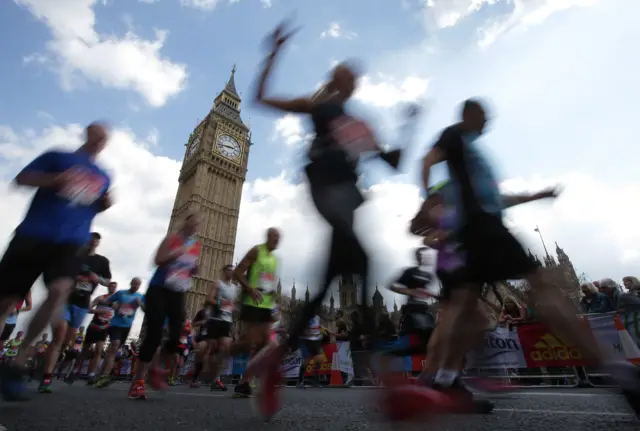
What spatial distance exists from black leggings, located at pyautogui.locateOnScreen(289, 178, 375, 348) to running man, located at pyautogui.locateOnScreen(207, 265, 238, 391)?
3.84 m

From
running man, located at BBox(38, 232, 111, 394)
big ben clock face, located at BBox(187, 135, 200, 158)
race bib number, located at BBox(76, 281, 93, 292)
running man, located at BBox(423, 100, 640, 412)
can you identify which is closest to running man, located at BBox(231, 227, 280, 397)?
running man, located at BBox(423, 100, 640, 412)

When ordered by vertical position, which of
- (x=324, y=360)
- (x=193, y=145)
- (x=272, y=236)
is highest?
(x=193, y=145)

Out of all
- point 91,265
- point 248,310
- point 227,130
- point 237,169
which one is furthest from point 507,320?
point 227,130

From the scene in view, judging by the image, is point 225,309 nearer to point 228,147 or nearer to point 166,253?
point 166,253

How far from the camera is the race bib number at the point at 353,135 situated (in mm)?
1832

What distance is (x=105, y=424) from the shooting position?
1769mm

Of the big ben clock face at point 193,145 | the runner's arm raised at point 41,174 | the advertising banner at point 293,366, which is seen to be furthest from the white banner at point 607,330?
the big ben clock face at point 193,145

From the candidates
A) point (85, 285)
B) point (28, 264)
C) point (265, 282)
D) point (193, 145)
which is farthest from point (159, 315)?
point (193, 145)

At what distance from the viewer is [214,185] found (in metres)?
42.5

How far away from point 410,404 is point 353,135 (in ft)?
4.16

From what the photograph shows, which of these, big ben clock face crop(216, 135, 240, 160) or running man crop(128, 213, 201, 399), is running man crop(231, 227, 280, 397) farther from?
big ben clock face crop(216, 135, 240, 160)

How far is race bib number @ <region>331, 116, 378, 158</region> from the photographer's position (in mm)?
1832

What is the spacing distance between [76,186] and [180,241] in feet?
4.37

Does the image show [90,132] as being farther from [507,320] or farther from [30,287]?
[507,320]
